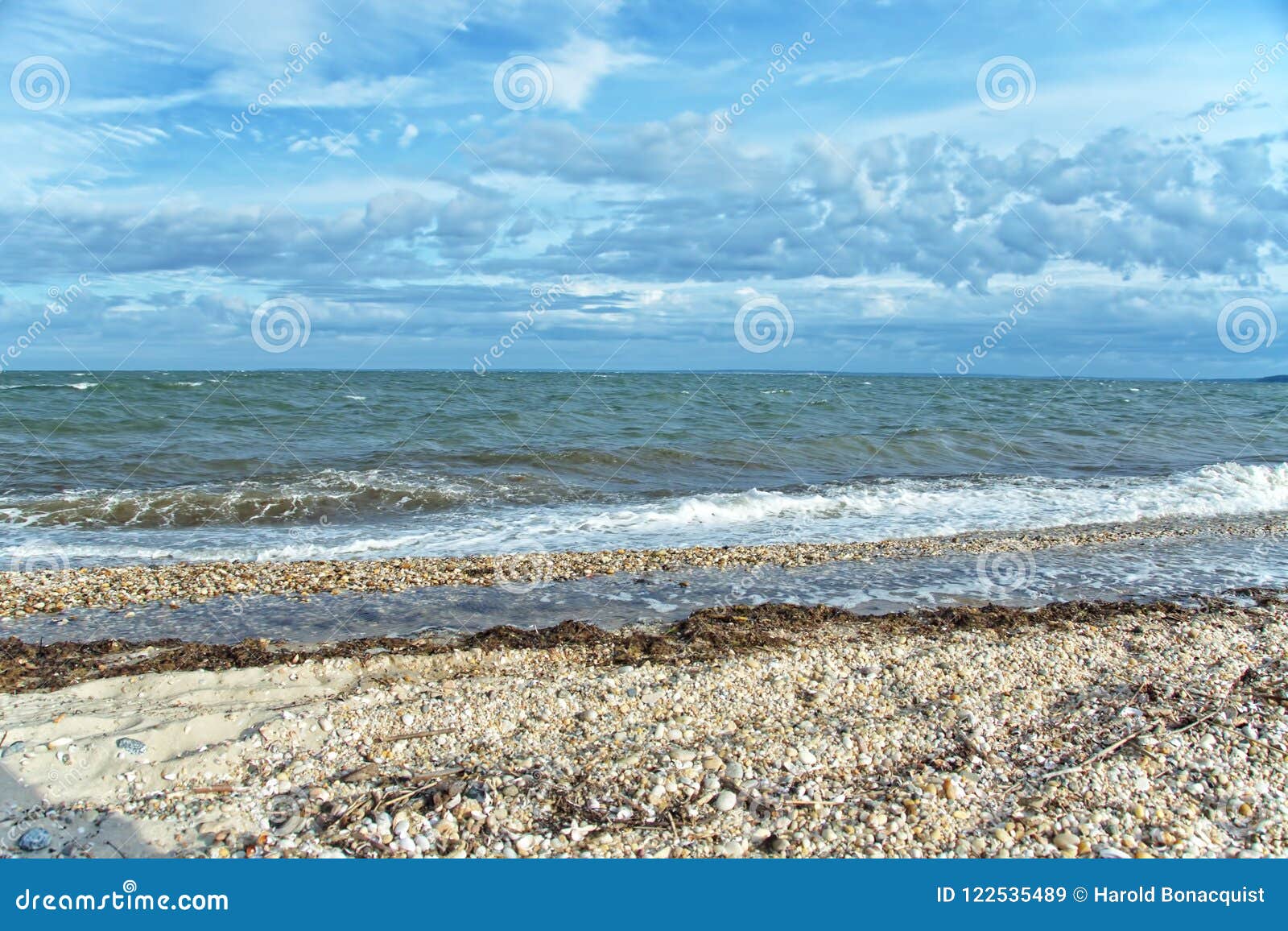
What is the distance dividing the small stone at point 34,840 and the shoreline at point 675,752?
0.14ft

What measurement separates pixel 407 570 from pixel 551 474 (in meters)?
8.61

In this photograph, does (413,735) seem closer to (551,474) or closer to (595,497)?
(595,497)

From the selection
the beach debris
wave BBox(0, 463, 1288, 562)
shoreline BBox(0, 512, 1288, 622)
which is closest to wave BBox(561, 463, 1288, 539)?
wave BBox(0, 463, 1288, 562)

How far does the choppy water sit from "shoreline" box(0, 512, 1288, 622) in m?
0.89

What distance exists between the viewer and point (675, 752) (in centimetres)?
483

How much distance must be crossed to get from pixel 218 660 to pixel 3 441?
65.3 feet

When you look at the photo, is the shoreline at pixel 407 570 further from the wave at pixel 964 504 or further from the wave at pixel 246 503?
the wave at pixel 246 503

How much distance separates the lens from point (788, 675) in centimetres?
609

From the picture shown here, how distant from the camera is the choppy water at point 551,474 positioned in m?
13.2

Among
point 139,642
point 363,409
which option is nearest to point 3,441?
point 363,409

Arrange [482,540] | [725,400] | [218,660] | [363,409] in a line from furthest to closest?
[725,400] → [363,409] → [482,540] → [218,660]

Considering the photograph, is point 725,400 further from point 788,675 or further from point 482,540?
point 788,675

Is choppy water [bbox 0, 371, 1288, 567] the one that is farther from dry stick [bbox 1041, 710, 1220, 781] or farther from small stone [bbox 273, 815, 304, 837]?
small stone [bbox 273, 815, 304, 837]

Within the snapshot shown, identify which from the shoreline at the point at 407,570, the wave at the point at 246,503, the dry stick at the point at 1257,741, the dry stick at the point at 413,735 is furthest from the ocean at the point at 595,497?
the dry stick at the point at 1257,741
